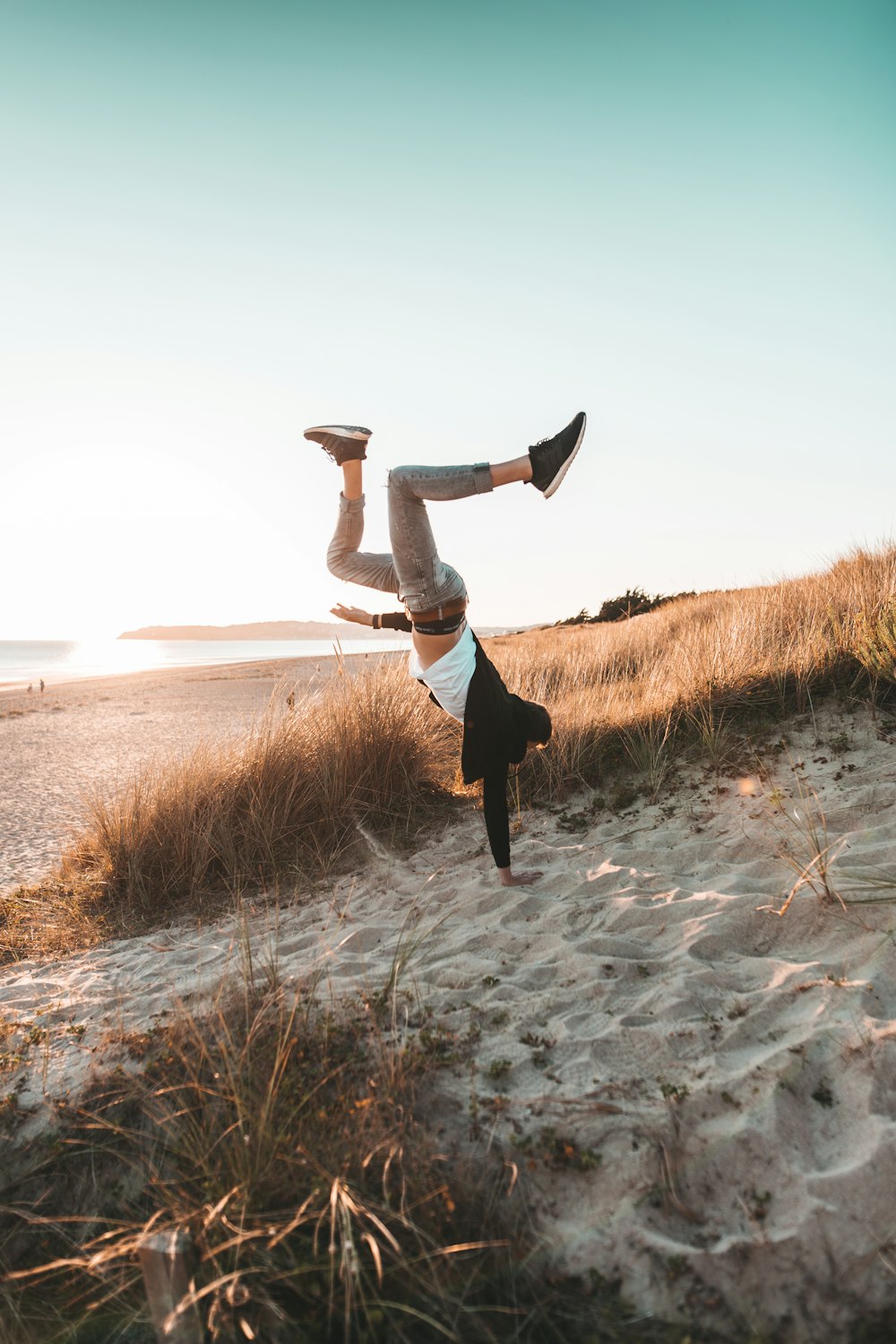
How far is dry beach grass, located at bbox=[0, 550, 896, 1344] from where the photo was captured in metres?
1.90

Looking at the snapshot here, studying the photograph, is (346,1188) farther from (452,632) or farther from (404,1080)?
(452,632)

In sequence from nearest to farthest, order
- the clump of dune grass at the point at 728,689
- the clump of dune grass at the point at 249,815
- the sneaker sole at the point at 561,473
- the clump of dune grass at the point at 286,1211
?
the clump of dune grass at the point at 286,1211 < the sneaker sole at the point at 561,473 < the clump of dune grass at the point at 249,815 < the clump of dune grass at the point at 728,689

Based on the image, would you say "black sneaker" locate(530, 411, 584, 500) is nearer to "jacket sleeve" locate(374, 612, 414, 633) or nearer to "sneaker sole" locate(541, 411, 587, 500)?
"sneaker sole" locate(541, 411, 587, 500)

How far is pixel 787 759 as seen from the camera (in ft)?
16.2

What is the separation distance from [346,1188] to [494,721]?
7.84 feet

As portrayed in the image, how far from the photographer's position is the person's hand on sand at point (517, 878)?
13.7 feet

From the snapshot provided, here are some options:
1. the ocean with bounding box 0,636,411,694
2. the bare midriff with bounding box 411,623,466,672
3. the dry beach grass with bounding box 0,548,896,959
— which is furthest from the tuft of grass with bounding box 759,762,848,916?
the ocean with bounding box 0,636,411,694

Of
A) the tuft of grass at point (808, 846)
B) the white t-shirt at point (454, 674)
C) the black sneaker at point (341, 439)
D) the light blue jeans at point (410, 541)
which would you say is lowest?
the tuft of grass at point (808, 846)

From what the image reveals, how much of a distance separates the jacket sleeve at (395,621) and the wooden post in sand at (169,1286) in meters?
2.95

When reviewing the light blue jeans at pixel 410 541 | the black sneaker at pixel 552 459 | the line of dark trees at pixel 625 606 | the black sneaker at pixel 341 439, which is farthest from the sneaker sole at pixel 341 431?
the line of dark trees at pixel 625 606

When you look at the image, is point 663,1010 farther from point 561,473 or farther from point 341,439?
point 341,439

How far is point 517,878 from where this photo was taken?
4.26 m

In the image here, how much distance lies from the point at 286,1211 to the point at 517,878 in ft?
8.06

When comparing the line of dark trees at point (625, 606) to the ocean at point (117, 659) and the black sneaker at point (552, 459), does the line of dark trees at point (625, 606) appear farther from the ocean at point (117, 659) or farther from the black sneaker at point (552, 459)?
the black sneaker at point (552, 459)
